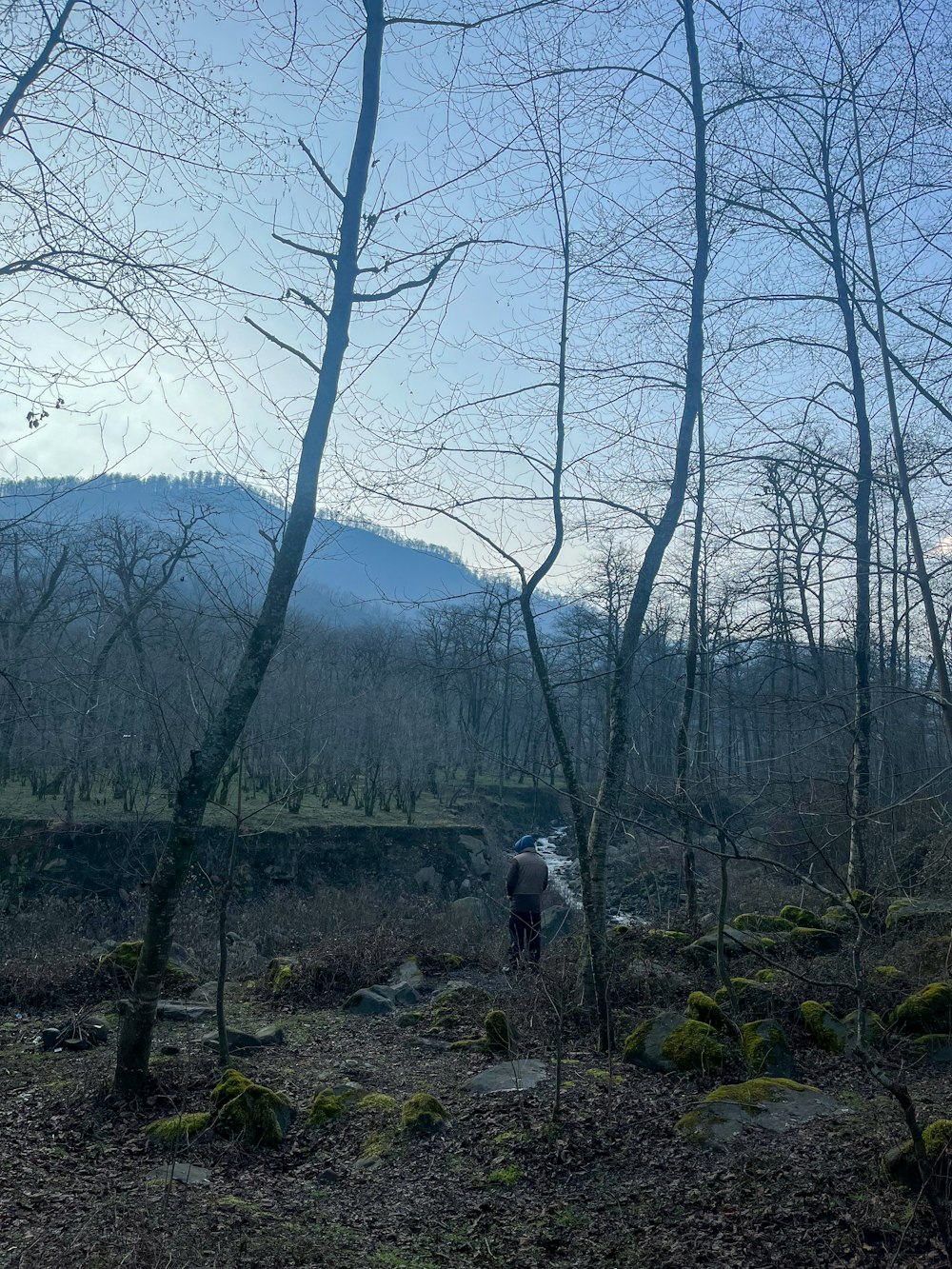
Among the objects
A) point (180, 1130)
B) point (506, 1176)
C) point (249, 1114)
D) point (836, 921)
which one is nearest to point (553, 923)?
point (836, 921)

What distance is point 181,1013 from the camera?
872cm

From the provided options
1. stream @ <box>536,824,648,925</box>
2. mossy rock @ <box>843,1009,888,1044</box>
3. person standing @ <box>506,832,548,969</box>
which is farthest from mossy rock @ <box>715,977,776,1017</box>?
stream @ <box>536,824,648,925</box>

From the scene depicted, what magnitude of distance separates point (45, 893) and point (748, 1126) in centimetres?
1719

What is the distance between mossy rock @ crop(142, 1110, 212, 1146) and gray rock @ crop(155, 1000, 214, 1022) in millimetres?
3160

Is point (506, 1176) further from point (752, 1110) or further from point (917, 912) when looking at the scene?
point (917, 912)

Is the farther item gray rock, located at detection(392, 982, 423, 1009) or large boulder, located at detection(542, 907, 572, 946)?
large boulder, located at detection(542, 907, 572, 946)

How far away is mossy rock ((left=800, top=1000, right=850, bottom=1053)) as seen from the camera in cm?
734

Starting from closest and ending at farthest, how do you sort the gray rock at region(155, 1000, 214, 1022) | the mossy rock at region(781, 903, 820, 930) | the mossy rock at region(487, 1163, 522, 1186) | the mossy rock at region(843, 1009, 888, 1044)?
the mossy rock at region(487, 1163, 522, 1186) → the mossy rock at region(843, 1009, 888, 1044) → the gray rock at region(155, 1000, 214, 1022) → the mossy rock at region(781, 903, 820, 930)

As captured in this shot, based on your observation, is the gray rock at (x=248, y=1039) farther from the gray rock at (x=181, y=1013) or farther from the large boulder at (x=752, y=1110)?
the large boulder at (x=752, y=1110)

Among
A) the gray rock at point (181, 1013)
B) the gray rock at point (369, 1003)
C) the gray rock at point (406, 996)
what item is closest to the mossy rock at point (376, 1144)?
the gray rock at point (181, 1013)

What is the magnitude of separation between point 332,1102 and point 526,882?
15.8 ft

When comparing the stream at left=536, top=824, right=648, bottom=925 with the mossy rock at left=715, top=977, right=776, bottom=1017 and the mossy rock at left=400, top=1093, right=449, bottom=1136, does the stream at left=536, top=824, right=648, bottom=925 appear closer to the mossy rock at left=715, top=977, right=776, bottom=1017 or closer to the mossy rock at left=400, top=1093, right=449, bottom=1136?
the mossy rock at left=715, top=977, right=776, bottom=1017

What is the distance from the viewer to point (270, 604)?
635 centimetres

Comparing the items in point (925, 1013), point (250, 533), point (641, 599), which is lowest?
point (925, 1013)
